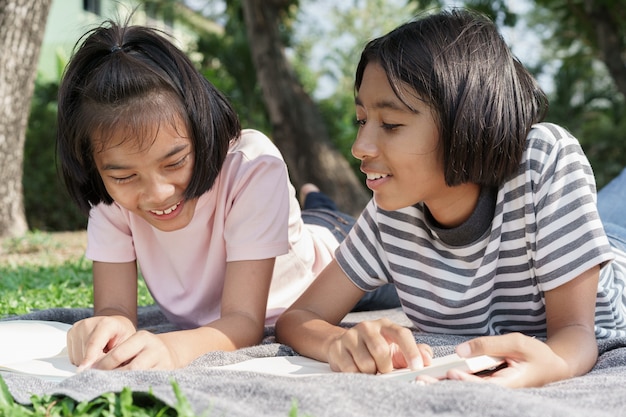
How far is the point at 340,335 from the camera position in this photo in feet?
6.76

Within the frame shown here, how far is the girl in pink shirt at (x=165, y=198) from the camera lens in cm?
220

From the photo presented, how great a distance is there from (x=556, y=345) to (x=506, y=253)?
0.37m

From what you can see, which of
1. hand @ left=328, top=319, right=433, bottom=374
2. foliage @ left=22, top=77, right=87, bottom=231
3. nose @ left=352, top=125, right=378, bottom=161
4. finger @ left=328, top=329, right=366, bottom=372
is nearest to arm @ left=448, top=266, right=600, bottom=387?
hand @ left=328, top=319, right=433, bottom=374

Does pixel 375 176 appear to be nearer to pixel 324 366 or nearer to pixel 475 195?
pixel 475 195

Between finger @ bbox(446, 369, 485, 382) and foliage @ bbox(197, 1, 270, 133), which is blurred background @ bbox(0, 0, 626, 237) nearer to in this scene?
foliage @ bbox(197, 1, 270, 133)

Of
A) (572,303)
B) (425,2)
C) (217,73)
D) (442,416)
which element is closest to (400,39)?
(572,303)

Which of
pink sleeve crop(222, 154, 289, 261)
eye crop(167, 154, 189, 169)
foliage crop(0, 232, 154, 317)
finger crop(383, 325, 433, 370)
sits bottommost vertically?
foliage crop(0, 232, 154, 317)

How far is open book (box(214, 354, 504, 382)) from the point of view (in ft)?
5.54

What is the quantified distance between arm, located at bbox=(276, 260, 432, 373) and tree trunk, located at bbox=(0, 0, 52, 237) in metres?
4.34

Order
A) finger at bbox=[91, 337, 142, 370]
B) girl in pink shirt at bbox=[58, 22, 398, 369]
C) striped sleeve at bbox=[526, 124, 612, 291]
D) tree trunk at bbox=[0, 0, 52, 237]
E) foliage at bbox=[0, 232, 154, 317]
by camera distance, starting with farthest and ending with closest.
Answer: tree trunk at bbox=[0, 0, 52, 237]
foliage at bbox=[0, 232, 154, 317]
girl in pink shirt at bbox=[58, 22, 398, 369]
striped sleeve at bbox=[526, 124, 612, 291]
finger at bbox=[91, 337, 142, 370]

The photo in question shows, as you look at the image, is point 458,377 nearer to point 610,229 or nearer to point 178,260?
point 178,260

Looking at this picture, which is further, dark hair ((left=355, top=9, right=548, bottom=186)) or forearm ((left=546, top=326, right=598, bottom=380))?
dark hair ((left=355, top=9, right=548, bottom=186))

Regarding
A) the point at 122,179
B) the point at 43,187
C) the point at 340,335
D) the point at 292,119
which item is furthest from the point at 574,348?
the point at 43,187

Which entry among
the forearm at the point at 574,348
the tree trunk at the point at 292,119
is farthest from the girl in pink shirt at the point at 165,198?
the tree trunk at the point at 292,119
